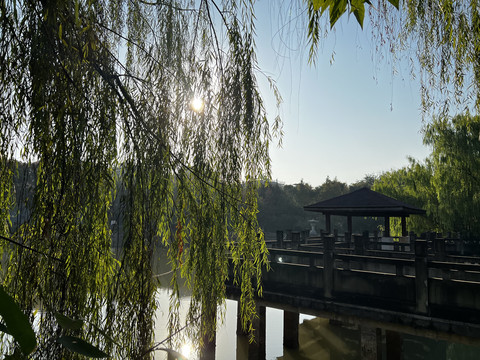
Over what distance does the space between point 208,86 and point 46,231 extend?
1.56m

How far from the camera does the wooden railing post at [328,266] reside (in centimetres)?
898

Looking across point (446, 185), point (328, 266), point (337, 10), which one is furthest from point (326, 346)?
point (337, 10)

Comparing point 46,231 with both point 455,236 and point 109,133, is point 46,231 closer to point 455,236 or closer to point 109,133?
point 109,133

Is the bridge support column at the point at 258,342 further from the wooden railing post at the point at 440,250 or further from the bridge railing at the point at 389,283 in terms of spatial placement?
the wooden railing post at the point at 440,250

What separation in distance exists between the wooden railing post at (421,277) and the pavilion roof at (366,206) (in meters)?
7.23

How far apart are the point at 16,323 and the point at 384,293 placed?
845 cm

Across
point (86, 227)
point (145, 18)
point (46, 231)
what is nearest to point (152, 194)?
point (86, 227)

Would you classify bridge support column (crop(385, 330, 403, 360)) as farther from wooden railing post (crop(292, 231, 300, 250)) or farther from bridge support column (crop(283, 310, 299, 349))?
wooden railing post (crop(292, 231, 300, 250))

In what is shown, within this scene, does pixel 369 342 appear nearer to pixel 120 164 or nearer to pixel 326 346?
pixel 326 346

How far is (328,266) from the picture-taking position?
29.9 ft

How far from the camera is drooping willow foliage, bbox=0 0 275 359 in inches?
91.1

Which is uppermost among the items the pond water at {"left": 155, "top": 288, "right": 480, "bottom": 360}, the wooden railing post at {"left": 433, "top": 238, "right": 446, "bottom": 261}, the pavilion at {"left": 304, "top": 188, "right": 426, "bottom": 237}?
the pavilion at {"left": 304, "top": 188, "right": 426, "bottom": 237}

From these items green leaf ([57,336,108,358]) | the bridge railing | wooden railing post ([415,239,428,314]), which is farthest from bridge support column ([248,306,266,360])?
green leaf ([57,336,108,358])

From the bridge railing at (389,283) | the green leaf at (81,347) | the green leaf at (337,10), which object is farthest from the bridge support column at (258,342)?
the green leaf at (81,347)
